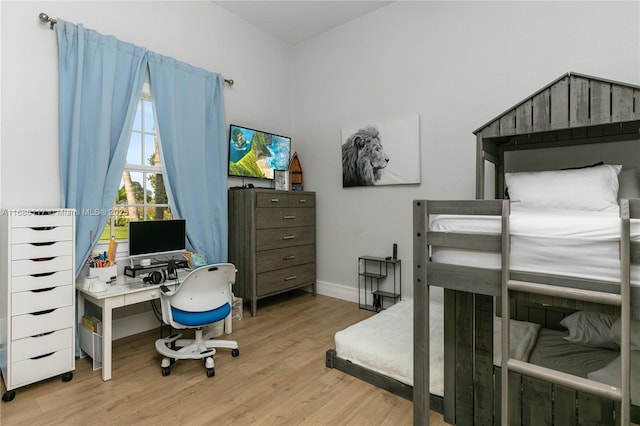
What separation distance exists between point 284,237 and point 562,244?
9.10 feet

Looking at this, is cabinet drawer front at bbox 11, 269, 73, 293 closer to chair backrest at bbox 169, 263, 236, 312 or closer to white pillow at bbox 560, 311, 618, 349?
chair backrest at bbox 169, 263, 236, 312

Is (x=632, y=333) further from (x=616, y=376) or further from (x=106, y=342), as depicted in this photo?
(x=106, y=342)

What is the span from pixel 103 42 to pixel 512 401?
11.7 ft

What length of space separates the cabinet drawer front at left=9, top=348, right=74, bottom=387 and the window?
1.00 m

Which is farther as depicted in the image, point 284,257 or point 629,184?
point 284,257

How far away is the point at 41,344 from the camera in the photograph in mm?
2049

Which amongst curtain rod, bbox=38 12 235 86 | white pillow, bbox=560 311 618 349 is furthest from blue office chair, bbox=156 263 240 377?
white pillow, bbox=560 311 618 349

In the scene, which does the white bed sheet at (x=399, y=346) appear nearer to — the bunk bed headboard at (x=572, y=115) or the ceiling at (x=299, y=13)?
the bunk bed headboard at (x=572, y=115)

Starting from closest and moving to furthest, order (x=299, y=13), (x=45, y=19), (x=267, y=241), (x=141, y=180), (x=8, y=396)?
(x=8, y=396) < (x=45, y=19) < (x=141, y=180) < (x=267, y=241) < (x=299, y=13)

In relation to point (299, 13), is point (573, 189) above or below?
below

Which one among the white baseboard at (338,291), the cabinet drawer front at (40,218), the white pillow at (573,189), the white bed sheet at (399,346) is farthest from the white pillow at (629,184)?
the cabinet drawer front at (40,218)

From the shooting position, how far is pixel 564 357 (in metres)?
2.01

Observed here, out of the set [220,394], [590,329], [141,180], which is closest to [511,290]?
[590,329]

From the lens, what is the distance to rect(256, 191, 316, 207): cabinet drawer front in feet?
11.3
